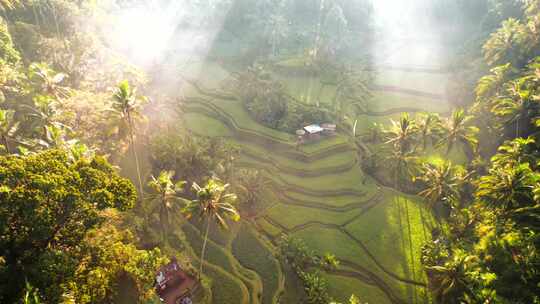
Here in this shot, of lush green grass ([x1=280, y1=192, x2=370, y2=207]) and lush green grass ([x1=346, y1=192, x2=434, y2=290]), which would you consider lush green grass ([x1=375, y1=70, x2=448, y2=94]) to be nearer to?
lush green grass ([x1=346, y1=192, x2=434, y2=290])

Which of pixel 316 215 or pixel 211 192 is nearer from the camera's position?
pixel 211 192

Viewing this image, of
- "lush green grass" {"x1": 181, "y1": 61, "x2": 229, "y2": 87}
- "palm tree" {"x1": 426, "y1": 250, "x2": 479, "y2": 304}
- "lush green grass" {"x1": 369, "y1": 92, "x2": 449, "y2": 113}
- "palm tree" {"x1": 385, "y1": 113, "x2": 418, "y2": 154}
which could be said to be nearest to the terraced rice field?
"lush green grass" {"x1": 369, "y1": 92, "x2": 449, "y2": 113}

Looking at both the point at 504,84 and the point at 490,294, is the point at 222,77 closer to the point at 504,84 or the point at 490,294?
the point at 504,84

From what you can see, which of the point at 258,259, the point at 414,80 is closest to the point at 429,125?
the point at 414,80

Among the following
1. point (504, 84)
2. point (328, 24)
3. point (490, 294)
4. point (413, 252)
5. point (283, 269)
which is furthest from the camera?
point (328, 24)

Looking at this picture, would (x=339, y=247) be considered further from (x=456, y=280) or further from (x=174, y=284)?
(x=174, y=284)

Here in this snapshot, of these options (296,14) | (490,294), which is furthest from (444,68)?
(490,294)

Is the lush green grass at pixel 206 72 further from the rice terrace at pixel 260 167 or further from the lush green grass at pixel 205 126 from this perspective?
the lush green grass at pixel 205 126
